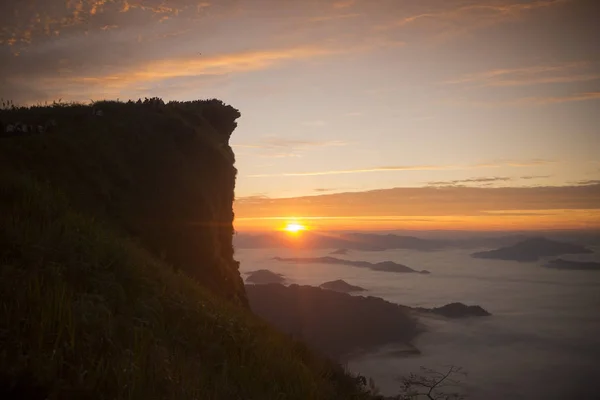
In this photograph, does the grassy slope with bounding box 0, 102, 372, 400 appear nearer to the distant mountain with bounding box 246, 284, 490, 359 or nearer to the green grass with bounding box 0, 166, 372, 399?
the green grass with bounding box 0, 166, 372, 399

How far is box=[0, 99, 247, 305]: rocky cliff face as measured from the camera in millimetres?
12430

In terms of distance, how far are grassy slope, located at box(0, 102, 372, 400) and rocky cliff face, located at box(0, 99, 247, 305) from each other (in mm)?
4138

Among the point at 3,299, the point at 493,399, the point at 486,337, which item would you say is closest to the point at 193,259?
the point at 3,299

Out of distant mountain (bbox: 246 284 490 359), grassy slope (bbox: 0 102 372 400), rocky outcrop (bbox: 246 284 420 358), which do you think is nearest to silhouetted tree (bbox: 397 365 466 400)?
grassy slope (bbox: 0 102 372 400)

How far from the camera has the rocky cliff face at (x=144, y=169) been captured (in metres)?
12.4

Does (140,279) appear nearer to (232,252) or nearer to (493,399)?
(232,252)

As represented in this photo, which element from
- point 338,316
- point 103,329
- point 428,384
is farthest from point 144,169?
point 338,316

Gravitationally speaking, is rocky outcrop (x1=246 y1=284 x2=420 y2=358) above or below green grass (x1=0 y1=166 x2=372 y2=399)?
below

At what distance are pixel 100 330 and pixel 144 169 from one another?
43.1 feet

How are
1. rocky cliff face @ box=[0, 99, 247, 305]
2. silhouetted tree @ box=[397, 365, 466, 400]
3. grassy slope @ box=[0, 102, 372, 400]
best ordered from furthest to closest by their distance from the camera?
rocky cliff face @ box=[0, 99, 247, 305], silhouetted tree @ box=[397, 365, 466, 400], grassy slope @ box=[0, 102, 372, 400]

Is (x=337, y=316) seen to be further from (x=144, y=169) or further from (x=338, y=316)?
(x=144, y=169)

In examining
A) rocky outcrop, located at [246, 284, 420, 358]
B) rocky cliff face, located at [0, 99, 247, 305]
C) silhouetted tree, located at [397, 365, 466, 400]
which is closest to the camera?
silhouetted tree, located at [397, 365, 466, 400]

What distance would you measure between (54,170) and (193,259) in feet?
23.5

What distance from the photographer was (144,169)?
16.5m
